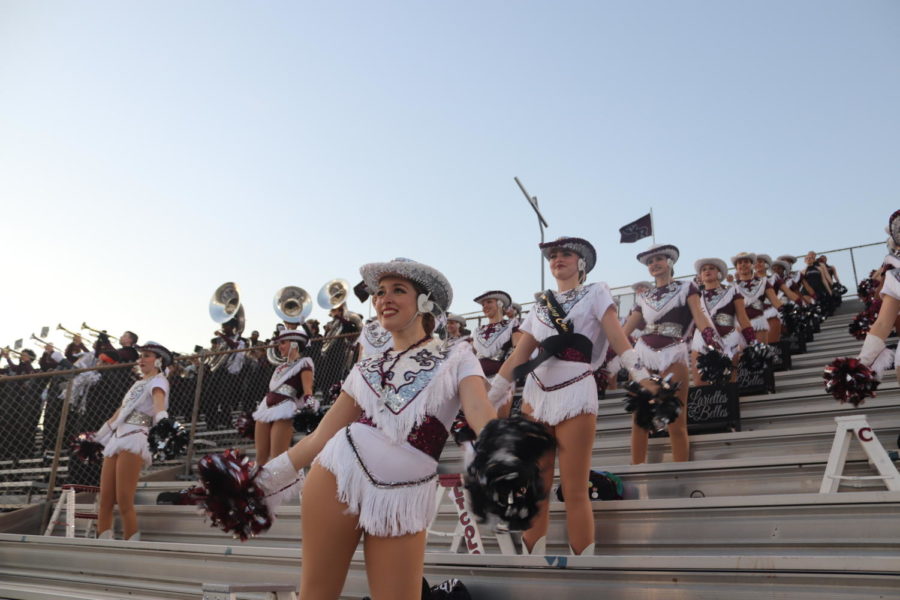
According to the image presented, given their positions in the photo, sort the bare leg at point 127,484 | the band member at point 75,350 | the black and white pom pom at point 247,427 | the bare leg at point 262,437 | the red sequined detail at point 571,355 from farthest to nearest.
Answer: the band member at point 75,350, the black and white pom pom at point 247,427, the bare leg at point 262,437, the bare leg at point 127,484, the red sequined detail at point 571,355

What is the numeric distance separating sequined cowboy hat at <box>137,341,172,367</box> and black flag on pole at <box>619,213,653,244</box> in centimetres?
1028

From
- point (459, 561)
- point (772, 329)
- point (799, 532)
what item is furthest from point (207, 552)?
point (772, 329)

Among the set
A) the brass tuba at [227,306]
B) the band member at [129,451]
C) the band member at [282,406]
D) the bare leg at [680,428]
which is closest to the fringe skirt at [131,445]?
the band member at [129,451]

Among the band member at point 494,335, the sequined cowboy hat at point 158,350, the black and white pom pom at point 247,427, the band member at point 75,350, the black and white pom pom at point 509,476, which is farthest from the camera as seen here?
the band member at point 75,350

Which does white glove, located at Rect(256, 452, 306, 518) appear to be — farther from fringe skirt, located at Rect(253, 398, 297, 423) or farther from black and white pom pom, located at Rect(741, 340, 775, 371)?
black and white pom pom, located at Rect(741, 340, 775, 371)

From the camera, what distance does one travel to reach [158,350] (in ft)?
21.0

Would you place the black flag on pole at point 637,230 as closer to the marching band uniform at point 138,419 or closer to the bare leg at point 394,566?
the marching band uniform at point 138,419

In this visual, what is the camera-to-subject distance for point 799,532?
11.6 feet

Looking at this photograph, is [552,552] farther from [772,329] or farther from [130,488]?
[772,329]

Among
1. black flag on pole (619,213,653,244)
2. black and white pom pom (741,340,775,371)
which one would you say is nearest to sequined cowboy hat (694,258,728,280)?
black and white pom pom (741,340,775,371)

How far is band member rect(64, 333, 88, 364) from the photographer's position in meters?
11.9

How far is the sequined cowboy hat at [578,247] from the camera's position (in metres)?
4.32

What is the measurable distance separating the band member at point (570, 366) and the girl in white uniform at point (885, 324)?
1.48 meters

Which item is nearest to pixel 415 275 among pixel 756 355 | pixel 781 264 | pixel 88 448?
pixel 756 355
